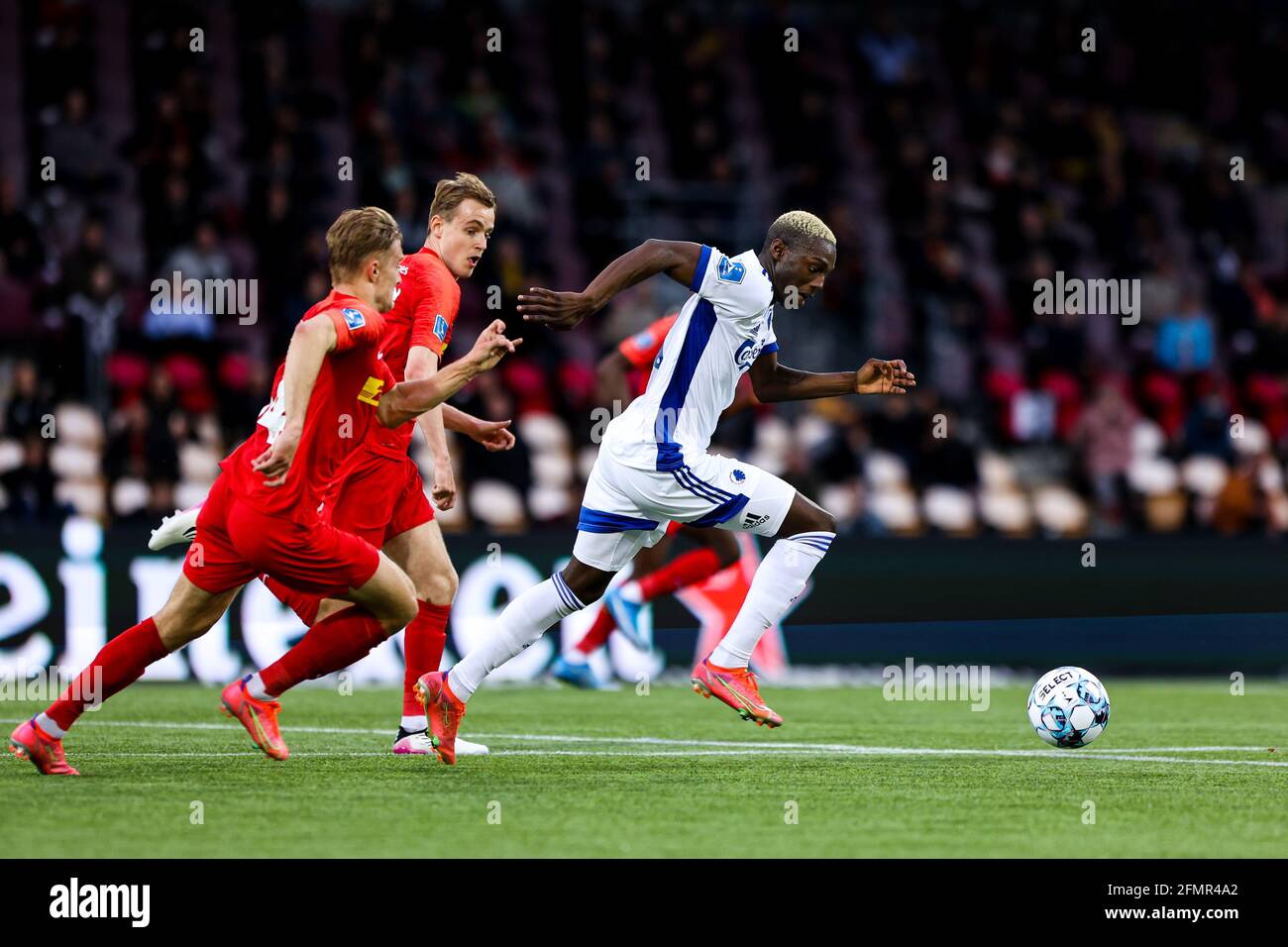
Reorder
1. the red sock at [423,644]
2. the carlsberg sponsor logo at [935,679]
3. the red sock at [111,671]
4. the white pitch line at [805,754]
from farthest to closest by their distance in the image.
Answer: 1. the carlsberg sponsor logo at [935,679]
2. the red sock at [423,644]
3. the white pitch line at [805,754]
4. the red sock at [111,671]

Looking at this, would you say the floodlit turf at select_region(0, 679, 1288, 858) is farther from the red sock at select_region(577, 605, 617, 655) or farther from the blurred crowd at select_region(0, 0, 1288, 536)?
the blurred crowd at select_region(0, 0, 1288, 536)

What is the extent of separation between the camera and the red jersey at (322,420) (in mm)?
6992

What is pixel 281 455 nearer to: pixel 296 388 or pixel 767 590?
pixel 296 388

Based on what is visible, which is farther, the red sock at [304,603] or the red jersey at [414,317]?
the red sock at [304,603]

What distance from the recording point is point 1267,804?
6.90m

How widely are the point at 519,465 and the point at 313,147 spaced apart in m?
4.23

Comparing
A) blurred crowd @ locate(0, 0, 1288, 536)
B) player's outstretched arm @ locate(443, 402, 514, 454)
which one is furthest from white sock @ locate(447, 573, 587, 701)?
blurred crowd @ locate(0, 0, 1288, 536)

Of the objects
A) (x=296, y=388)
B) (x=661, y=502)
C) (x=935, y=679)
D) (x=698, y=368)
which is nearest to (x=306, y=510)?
(x=296, y=388)

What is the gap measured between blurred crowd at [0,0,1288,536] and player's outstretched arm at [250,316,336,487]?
7.18 m

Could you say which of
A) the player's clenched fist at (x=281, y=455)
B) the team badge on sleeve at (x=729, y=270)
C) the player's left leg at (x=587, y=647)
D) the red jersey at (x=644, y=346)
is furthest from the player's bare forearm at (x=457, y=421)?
the player's left leg at (x=587, y=647)

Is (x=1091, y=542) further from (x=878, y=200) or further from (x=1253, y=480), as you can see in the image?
(x=878, y=200)

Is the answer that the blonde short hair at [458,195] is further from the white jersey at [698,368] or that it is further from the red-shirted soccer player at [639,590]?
the red-shirted soccer player at [639,590]

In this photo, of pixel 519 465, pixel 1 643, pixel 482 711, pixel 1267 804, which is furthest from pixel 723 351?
pixel 519 465

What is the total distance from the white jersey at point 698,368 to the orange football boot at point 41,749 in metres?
2.54
